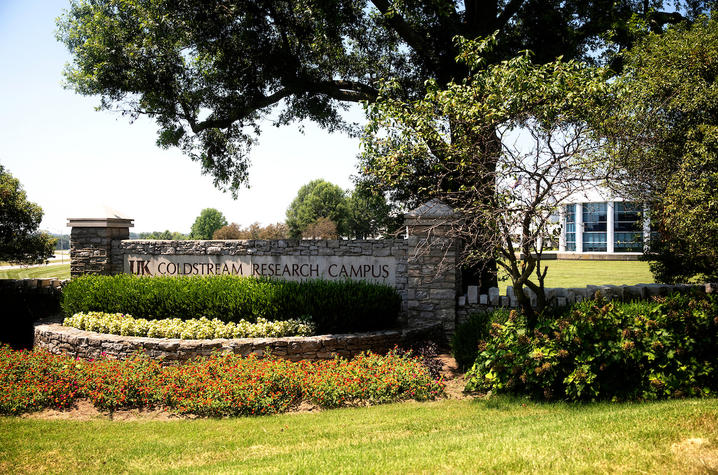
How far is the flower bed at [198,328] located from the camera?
9443 millimetres

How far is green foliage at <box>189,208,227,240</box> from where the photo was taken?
269 ft

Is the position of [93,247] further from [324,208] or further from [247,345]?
[324,208]

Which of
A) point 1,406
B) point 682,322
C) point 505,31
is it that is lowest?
point 1,406

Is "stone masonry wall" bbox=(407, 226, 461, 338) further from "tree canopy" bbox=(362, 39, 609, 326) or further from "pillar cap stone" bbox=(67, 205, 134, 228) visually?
"pillar cap stone" bbox=(67, 205, 134, 228)

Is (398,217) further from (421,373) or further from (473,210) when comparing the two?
(421,373)

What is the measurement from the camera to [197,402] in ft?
22.8

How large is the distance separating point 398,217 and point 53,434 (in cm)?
1060

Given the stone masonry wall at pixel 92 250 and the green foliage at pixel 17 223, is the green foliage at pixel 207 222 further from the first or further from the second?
the stone masonry wall at pixel 92 250

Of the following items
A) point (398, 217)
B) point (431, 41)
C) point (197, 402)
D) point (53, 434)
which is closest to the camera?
point (53, 434)

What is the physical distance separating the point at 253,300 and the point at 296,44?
790cm

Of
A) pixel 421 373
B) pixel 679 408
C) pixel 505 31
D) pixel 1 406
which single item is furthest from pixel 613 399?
pixel 505 31

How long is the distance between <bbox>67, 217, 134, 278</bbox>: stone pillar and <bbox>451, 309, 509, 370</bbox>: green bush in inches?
370

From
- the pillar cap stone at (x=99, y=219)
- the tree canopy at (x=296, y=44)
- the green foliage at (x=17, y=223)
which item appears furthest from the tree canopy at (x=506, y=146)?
the green foliage at (x=17, y=223)

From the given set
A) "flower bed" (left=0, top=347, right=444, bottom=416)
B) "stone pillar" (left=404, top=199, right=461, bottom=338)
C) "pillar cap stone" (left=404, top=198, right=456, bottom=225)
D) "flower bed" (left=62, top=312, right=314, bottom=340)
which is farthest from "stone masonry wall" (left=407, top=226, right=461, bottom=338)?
"flower bed" (left=62, top=312, right=314, bottom=340)
